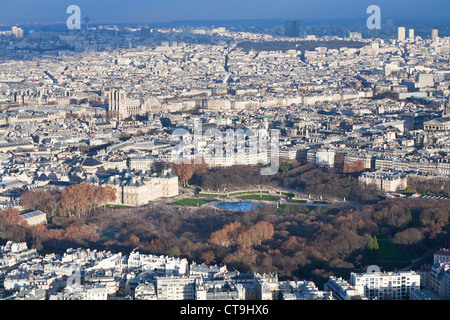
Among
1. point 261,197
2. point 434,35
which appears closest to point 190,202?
point 261,197

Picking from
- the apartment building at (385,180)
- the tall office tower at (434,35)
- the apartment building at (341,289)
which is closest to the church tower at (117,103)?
the apartment building at (385,180)

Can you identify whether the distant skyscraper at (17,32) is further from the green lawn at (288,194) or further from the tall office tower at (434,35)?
the green lawn at (288,194)

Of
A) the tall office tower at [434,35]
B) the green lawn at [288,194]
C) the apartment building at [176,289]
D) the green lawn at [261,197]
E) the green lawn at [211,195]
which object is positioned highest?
the tall office tower at [434,35]

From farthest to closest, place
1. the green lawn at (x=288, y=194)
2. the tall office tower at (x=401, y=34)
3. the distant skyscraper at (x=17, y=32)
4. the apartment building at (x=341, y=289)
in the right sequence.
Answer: the distant skyscraper at (x=17, y=32), the tall office tower at (x=401, y=34), the green lawn at (x=288, y=194), the apartment building at (x=341, y=289)

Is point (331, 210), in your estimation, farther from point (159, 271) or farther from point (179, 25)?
point (179, 25)

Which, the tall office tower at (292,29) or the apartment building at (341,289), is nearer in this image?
the apartment building at (341,289)

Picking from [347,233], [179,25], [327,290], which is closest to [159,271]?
[327,290]
